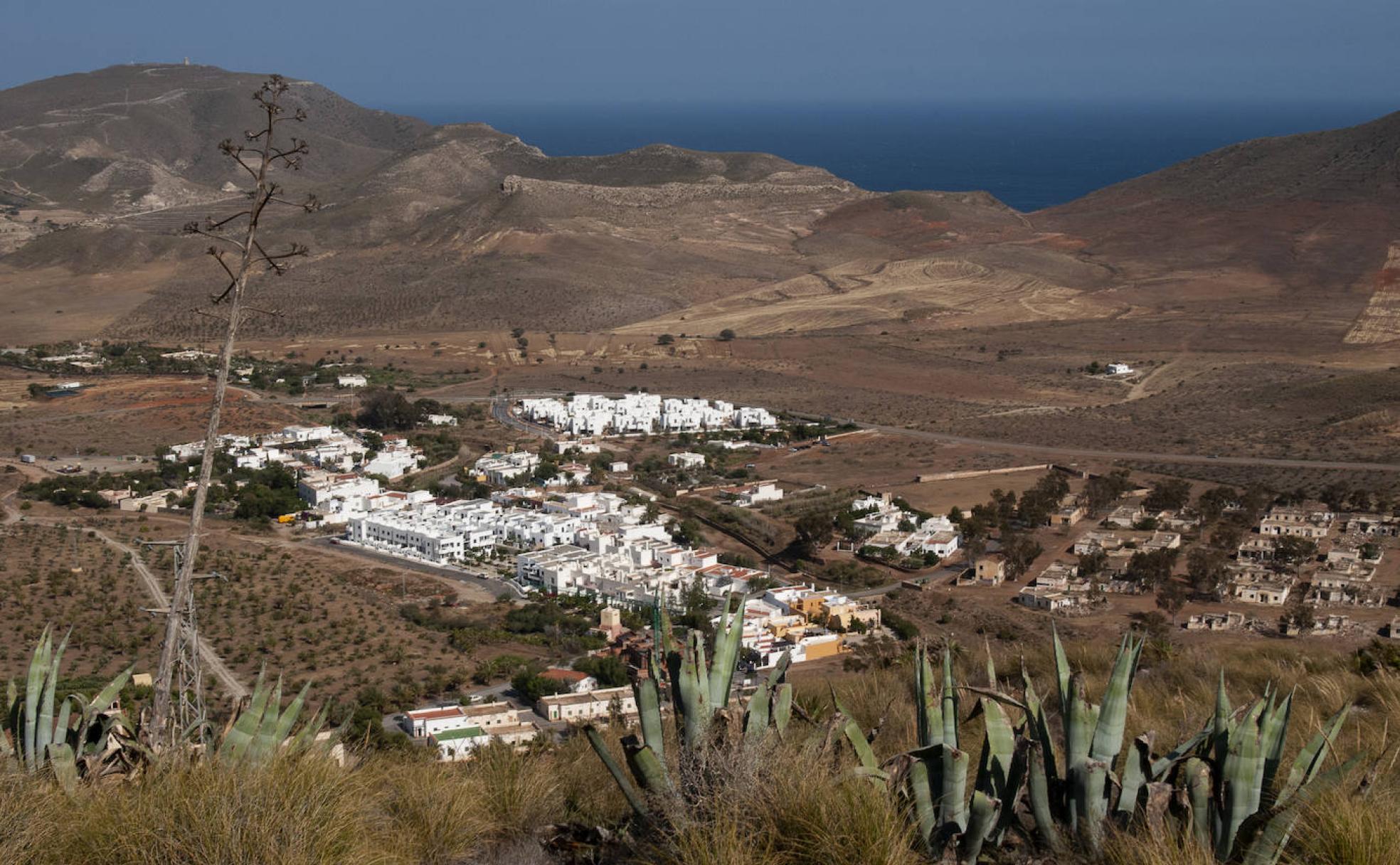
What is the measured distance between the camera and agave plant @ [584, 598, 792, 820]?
466cm

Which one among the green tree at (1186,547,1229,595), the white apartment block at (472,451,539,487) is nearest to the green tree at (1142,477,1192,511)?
the green tree at (1186,547,1229,595)

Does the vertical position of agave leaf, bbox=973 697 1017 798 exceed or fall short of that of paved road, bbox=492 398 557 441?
it exceeds it

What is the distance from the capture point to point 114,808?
14.7ft

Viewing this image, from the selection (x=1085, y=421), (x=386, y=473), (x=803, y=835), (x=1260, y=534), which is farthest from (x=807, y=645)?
(x=1085, y=421)

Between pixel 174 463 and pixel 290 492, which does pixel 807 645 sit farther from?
pixel 174 463

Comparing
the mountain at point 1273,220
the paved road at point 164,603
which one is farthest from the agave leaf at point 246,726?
the mountain at point 1273,220

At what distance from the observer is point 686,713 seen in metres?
4.79

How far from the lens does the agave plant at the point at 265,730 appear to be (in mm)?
4988

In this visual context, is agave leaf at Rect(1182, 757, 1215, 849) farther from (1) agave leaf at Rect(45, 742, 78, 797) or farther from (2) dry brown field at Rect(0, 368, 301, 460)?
(2) dry brown field at Rect(0, 368, 301, 460)

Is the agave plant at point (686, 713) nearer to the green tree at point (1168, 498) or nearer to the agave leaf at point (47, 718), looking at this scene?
the agave leaf at point (47, 718)

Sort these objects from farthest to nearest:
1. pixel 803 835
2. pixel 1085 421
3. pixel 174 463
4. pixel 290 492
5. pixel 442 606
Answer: pixel 1085 421 < pixel 174 463 < pixel 290 492 < pixel 442 606 < pixel 803 835

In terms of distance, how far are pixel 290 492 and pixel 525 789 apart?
26.0m

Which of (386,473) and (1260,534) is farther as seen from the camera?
(386,473)

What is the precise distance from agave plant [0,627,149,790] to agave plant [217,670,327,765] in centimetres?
33
